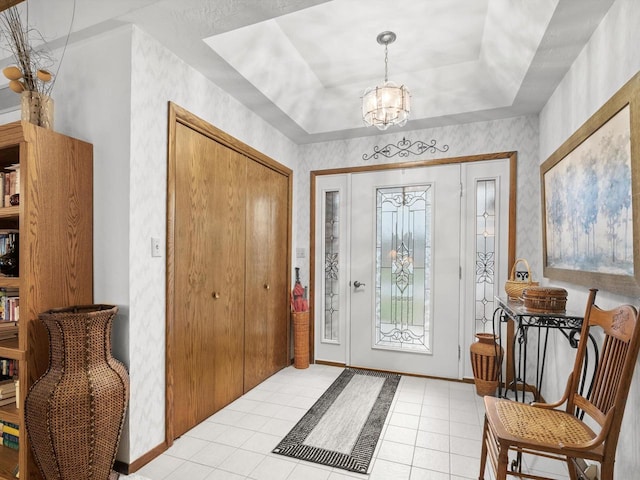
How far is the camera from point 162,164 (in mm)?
2189

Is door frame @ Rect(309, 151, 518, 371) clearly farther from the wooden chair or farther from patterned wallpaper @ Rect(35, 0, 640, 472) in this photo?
the wooden chair

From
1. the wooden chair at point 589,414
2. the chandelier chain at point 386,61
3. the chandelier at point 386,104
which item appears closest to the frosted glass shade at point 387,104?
the chandelier at point 386,104

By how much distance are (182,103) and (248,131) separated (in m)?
0.83

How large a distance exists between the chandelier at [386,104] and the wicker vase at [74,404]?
2.19 m

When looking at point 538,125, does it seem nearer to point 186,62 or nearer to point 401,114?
point 401,114

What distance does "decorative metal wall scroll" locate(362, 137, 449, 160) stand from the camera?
3553mm

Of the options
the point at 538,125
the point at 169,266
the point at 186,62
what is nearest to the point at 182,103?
the point at 186,62

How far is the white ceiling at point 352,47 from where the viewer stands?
1.92 metres

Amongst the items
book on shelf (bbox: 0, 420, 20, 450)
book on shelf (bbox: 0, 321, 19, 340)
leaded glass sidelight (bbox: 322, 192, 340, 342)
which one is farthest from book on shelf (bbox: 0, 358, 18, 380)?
leaded glass sidelight (bbox: 322, 192, 340, 342)

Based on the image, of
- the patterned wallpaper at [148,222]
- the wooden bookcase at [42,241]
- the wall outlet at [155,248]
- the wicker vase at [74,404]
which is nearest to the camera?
the wicker vase at [74,404]

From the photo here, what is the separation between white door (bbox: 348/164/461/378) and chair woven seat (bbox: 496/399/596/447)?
5.77 feet

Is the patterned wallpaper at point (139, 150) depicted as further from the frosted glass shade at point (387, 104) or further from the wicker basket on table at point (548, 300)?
the frosted glass shade at point (387, 104)

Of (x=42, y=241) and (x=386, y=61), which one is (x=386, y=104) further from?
(x=42, y=241)

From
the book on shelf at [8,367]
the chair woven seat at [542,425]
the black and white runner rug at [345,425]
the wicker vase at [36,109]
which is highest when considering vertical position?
the wicker vase at [36,109]
